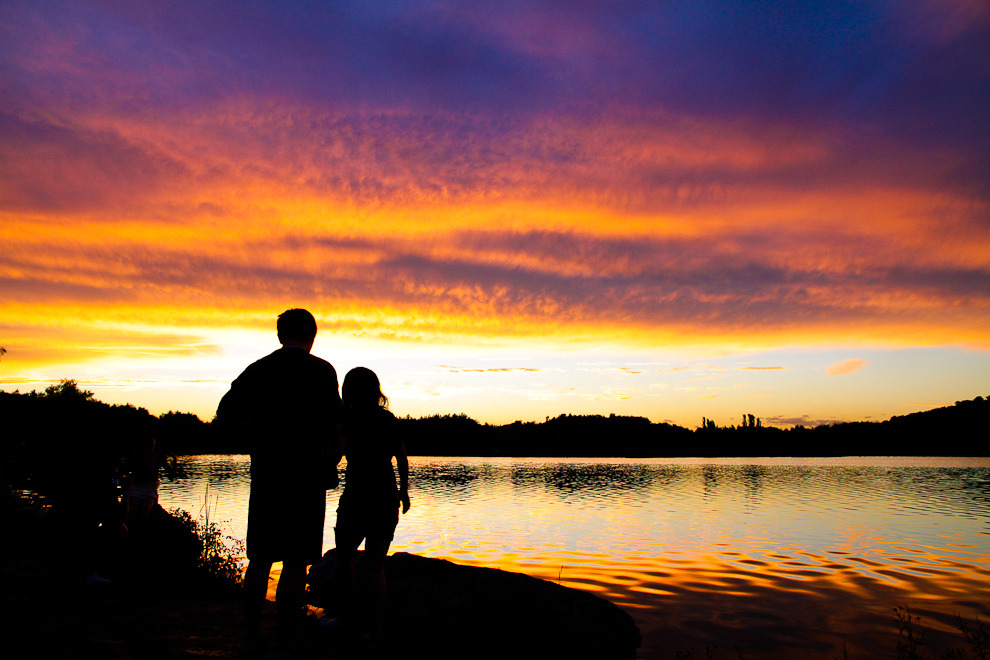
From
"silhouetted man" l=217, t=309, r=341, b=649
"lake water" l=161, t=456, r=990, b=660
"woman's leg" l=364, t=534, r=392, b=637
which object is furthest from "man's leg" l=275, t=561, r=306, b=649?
"lake water" l=161, t=456, r=990, b=660

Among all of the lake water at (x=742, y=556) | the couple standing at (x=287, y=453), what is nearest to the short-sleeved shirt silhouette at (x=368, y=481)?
the couple standing at (x=287, y=453)

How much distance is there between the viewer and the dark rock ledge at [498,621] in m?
6.13

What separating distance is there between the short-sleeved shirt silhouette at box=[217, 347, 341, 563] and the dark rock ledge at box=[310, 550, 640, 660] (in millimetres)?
1735

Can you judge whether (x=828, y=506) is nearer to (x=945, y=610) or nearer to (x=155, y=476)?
(x=945, y=610)

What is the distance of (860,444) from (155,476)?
15025 centimetres

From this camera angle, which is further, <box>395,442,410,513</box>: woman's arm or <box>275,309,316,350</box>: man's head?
<box>395,442,410,513</box>: woman's arm

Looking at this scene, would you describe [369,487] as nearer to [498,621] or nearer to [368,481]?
[368,481]

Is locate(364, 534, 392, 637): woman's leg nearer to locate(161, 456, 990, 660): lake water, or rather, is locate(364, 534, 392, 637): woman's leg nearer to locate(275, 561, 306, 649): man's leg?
locate(275, 561, 306, 649): man's leg

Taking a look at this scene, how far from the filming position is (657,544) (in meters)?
16.9

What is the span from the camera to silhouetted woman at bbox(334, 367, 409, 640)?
5.53 meters

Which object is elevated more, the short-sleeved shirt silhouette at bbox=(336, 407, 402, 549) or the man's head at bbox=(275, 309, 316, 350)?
the man's head at bbox=(275, 309, 316, 350)

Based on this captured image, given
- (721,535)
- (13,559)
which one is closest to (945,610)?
(721,535)

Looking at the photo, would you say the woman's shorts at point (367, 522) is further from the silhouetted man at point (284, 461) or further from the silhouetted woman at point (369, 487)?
the silhouetted man at point (284, 461)

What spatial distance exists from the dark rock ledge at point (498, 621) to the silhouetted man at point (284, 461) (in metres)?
1.47
